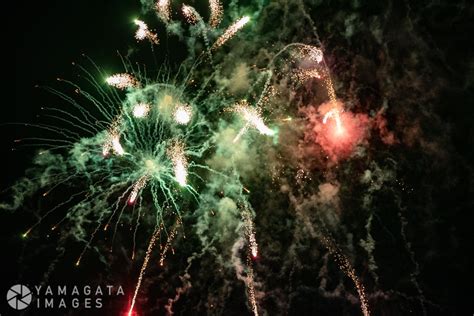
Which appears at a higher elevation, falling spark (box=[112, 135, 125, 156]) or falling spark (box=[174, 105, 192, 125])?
falling spark (box=[174, 105, 192, 125])

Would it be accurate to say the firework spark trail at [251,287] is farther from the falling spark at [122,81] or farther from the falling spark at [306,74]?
the falling spark at [122,81]

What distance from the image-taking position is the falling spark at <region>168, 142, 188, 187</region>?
451 inches

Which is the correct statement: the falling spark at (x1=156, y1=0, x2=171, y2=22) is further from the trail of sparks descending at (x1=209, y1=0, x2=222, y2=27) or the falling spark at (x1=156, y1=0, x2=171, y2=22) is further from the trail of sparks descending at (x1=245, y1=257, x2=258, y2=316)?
the trail of sparks descending at (x1=245, y1=257, x2=258, y2=316)

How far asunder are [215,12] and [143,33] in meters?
2.47

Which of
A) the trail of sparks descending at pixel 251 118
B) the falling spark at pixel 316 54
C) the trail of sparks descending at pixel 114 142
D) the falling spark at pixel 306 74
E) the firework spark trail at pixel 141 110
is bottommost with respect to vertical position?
the trail of sparks descending at pixel 114 142

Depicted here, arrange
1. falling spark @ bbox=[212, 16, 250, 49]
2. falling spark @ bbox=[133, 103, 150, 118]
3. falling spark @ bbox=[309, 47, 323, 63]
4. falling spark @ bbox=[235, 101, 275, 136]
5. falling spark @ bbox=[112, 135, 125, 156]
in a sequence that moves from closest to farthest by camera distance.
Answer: falling spark @ bbox=[112, 135, 125, 156], falling spark @ bbox=[133, 103, 150, 118], falling spark @ bbox=[235, 101, 275, 136], falling spark @ bbox=[212, 16, 250, 49], falling spark @ bbox=[309, 47, 323, 63]

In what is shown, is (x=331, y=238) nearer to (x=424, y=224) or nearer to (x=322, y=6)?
(x=424, y=224)

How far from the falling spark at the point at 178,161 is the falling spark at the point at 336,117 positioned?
4386mm

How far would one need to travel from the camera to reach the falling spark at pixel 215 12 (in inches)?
483

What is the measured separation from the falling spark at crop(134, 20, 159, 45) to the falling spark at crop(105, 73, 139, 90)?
171cm

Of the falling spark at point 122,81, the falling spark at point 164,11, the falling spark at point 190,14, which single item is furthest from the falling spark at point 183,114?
the falling spark at point 164,11

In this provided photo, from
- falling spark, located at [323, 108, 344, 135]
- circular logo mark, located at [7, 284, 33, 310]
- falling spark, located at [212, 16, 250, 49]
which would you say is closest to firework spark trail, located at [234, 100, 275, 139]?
falling spark, located at [323, 108, 344, 135]

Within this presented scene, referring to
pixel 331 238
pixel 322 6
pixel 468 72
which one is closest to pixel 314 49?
pixel 322 6

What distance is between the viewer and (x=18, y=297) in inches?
484
